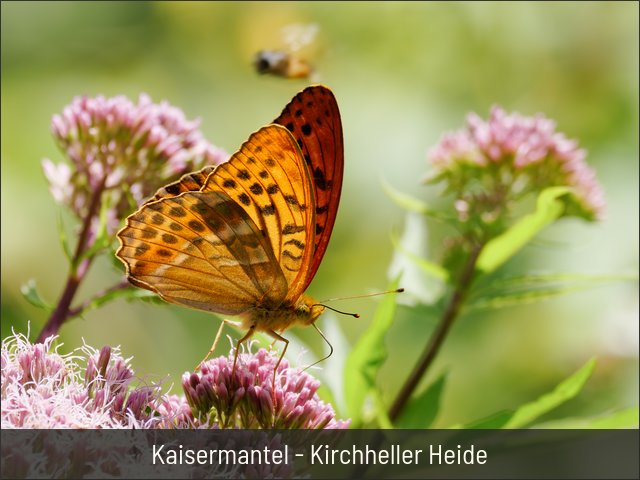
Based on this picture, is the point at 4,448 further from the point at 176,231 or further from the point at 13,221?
the point at 13,221

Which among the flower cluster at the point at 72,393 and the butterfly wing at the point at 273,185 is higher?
the butterfly wing at the point at 273,185

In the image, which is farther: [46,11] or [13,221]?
[46,11]

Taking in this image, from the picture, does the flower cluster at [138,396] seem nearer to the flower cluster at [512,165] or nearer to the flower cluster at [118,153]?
the flower cluster at [118,153]

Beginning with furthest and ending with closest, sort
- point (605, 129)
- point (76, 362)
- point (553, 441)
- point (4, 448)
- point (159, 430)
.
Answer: point (605, 129), point (553, 441), point (76, 362), point (159, 430), point (4, 448)

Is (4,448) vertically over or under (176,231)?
under

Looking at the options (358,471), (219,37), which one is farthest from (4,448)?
(219,37)
